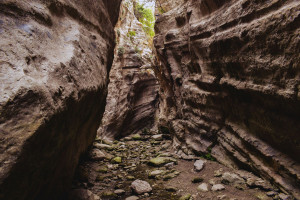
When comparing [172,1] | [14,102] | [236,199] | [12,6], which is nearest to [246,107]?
[236,199]

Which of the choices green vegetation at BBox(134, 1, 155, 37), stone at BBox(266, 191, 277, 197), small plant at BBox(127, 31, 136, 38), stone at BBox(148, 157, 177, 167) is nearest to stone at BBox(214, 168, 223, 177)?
stone at BBox(266, 191, 277, 197)

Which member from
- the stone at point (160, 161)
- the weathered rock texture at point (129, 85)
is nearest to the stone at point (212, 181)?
the stone at point (160, 161)

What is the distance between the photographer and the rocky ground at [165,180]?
12.6 feet

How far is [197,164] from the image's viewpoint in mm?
5422

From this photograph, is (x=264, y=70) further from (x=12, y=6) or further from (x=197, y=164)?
(x=12, y=6)

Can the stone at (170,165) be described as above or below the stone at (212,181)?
below

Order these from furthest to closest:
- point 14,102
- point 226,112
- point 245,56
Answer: point 226,112
point 245,56
point 14,102

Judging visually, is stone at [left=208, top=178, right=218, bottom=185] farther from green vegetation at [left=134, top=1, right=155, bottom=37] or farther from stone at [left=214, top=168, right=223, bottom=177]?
green vegetation at [left=134, top=1, right=155, bottom=37]

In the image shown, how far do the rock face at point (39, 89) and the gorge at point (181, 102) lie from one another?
0.6 inches

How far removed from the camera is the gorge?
2156 mm

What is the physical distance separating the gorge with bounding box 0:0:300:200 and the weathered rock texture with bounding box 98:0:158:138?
5038 millimetres

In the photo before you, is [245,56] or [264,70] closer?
[264,70]

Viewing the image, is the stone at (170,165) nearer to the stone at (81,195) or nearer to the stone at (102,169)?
the stone at (102,169)

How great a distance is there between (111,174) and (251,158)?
3619 mm
